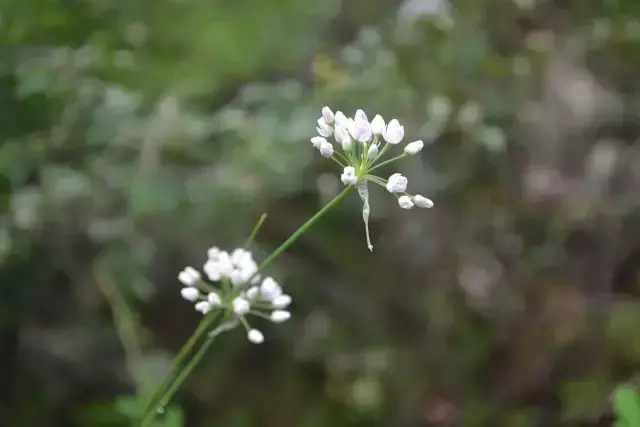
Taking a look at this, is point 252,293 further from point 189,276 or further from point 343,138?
point 343,138

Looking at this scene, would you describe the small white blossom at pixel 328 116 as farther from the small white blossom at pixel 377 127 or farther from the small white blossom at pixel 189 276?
the small white blossom at pixel 189 276

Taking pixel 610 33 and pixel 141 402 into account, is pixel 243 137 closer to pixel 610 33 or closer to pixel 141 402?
pixel 141 402

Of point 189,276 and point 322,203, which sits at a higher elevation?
point 322,203

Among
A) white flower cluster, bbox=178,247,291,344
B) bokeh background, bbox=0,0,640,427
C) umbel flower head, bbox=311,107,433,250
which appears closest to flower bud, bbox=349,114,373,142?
umbel flower head, bbox=311,107,433,250

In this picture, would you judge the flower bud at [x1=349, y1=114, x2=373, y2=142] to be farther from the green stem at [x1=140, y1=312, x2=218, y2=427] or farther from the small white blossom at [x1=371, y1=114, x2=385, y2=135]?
the green stem at [x1=140, y1=312, x2=218, y2=427]

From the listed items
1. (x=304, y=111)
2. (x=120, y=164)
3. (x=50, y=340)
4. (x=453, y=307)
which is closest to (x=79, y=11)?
(x=120, y=164)

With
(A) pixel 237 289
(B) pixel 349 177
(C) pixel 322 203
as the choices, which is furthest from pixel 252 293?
(C) pixel 322 203
